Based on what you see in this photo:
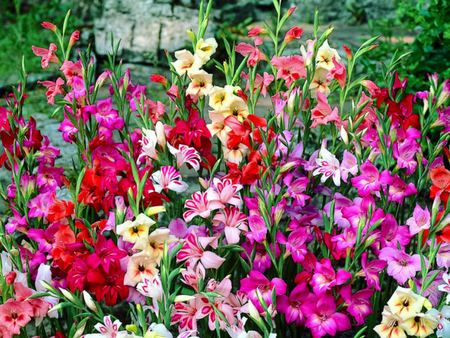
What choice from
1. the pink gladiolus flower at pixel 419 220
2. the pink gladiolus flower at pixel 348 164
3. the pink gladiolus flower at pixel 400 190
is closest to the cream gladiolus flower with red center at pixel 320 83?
the pink gladiolus flower at pixel 348 164

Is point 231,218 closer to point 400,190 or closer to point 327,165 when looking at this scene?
point 327,165

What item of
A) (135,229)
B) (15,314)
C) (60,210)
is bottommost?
(15,314)

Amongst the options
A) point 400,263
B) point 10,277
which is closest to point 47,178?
point 10,277

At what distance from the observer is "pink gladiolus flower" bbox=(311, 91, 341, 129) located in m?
1.60

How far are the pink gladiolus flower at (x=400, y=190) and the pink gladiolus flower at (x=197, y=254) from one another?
49cm

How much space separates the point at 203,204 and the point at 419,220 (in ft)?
1.82

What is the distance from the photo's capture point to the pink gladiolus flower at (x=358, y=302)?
4.71 ft

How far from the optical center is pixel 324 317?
4.76 feet

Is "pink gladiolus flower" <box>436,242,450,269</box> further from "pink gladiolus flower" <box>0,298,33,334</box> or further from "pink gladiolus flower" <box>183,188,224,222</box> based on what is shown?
"pink gladiolus flower" <box>0,298,33,334</box>

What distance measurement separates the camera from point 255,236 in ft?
4.66

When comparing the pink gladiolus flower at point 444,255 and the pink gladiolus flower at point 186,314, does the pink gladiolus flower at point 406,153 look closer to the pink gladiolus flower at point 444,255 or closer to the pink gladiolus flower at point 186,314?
the pink gladiolus flower at point 444,255

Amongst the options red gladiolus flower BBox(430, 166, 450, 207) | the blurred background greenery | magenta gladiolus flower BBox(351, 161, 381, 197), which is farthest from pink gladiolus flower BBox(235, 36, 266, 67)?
the blurred background greenery

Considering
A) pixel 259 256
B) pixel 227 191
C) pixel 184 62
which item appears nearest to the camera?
pixel 227 191

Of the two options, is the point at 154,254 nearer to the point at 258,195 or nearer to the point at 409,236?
the point at 258,195
